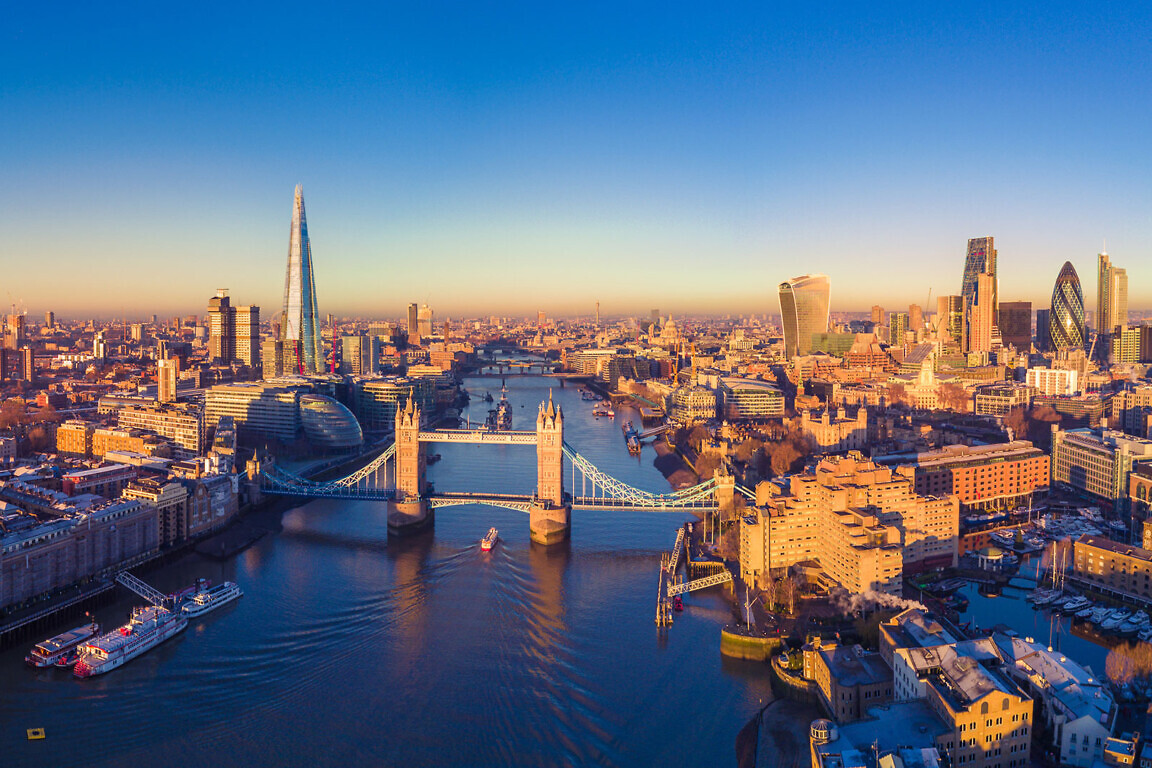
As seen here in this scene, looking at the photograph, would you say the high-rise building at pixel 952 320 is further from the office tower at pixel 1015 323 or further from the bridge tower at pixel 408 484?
the bridge tower at pixel 408 484

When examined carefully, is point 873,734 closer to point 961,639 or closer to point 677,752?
point 677,752

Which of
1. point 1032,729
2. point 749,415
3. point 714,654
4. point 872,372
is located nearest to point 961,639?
point 1032,729

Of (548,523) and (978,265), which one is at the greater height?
(978,265)

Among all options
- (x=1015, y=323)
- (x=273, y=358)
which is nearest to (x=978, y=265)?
(x=1015, y=323)

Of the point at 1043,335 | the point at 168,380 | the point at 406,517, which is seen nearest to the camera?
the point at 406,517

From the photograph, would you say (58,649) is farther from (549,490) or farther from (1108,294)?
(1108,294)

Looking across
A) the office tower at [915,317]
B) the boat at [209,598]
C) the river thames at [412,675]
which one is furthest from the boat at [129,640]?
the office tower at [915,317]
